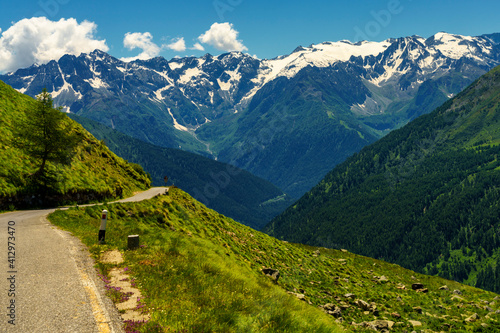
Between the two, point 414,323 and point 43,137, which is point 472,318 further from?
point 43,137

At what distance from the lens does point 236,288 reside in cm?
1298

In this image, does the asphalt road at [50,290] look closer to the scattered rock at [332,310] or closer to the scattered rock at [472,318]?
the scattered rock at [332,310]

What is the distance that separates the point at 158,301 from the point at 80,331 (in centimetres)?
263

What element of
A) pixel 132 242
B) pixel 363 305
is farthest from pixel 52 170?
pixel 363 305

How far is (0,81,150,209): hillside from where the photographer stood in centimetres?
3022

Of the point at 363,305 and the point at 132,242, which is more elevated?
the point at 132,242

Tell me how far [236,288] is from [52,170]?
106 ft

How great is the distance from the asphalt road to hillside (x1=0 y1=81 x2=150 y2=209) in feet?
52.5

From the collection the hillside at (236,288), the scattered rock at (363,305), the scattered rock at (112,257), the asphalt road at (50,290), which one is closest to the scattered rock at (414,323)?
the hillside at (236,288)

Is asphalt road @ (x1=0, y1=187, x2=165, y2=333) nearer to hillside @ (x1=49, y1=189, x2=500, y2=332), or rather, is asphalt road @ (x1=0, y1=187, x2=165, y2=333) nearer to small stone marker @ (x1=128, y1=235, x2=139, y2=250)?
hillside @ (x1=49, y1=189, x2=500, y2=332)

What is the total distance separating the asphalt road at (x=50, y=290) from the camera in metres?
8.39

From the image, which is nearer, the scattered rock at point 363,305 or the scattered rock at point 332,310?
the scattered rock at point 332,310

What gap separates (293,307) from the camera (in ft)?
41.3

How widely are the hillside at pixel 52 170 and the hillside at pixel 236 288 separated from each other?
7.43 metres
